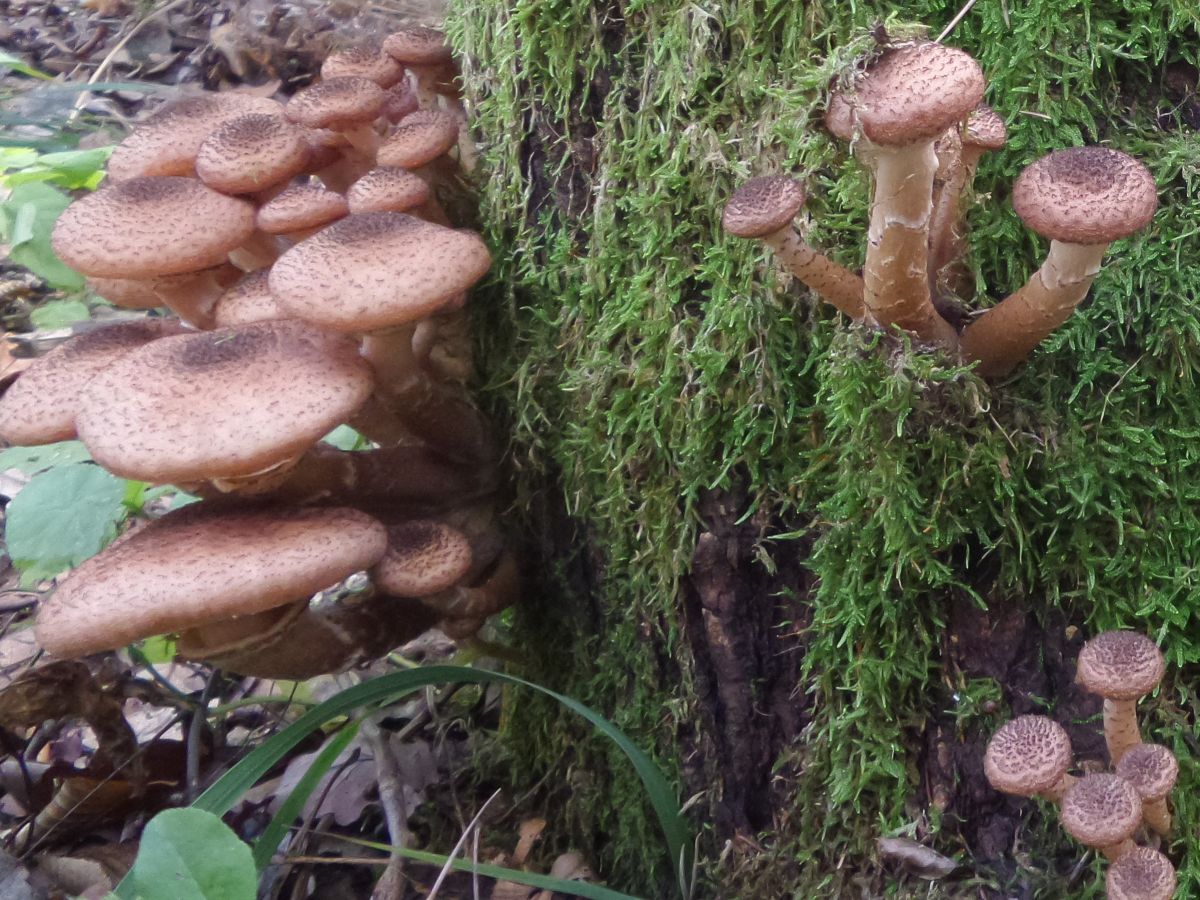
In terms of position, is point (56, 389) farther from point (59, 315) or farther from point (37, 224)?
point (59, 315)

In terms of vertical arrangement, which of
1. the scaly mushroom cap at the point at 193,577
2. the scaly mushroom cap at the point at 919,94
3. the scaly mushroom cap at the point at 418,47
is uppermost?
the scaly mushroom cap at the point at 919,94

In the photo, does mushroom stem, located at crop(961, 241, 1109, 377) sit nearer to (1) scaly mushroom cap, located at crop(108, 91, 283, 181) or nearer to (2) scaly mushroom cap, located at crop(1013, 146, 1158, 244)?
(2) scaly mushroom cap, located at crop(1013, 146, 1158, 244)

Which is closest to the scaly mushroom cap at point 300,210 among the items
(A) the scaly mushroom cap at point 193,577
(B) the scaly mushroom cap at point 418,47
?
(B) the scaly mushroom cap at point 418,47

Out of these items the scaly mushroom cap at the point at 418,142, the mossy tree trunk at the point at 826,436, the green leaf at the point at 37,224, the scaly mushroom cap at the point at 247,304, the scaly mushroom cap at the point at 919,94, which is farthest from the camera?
the green leaf at the point at 37,224

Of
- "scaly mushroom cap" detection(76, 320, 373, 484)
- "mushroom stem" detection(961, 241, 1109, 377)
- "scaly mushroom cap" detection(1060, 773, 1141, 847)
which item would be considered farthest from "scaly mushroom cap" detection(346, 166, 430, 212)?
"scaly mushroom cap" detection(1060, 773, 1141, 847)

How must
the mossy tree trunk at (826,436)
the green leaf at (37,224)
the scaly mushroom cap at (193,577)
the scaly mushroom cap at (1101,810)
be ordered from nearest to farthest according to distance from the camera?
1. the scaly mushroom cap at (1101,810)
2. the mossy tree trunk at (826,436)
3. the scaly mushroom cap at (193,577)
4. the green leaf at (37,224)

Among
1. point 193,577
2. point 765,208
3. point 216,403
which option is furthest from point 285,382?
point 765,208

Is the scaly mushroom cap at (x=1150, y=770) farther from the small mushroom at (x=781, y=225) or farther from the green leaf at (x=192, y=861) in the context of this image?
the green leaf at (x=192, y=861)
